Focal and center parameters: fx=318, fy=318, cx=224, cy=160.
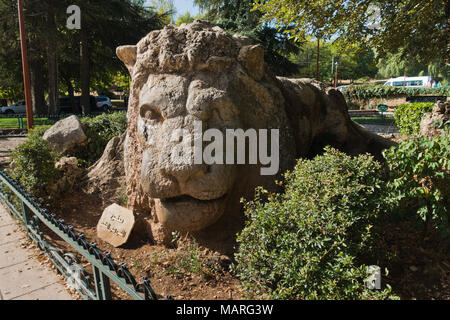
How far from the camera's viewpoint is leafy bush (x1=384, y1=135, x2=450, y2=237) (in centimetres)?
351

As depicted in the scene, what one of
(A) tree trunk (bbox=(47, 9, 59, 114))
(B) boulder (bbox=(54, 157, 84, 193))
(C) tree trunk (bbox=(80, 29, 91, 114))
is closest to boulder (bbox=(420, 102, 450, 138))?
(B) boulder (bbox=(54, 157, 84, 193))

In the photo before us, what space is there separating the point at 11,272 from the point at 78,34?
61.9 feet

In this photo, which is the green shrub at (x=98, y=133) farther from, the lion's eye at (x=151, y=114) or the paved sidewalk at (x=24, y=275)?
the lion's eye at (x=151, y=114)

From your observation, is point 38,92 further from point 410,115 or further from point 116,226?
point 410,115

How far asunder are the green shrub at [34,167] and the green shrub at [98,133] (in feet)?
5.63

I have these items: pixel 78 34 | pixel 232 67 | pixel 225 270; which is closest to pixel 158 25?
pixel 78 34

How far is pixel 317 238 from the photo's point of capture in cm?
296

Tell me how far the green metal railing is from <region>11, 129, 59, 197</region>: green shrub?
3.30ft

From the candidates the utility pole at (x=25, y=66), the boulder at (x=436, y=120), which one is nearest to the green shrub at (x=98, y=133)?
the utility pole at (x=25, y=66)

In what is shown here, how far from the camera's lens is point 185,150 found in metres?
4.01

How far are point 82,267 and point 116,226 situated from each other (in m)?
1.63

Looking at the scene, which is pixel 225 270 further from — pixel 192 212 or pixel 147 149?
pixel 147 149

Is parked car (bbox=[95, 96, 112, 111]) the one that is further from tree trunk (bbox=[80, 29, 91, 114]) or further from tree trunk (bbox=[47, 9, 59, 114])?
tree trunk (bbox=[80, 29, 91, 114])

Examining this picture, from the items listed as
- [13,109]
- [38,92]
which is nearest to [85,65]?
[38,92]
